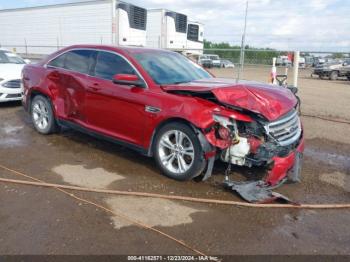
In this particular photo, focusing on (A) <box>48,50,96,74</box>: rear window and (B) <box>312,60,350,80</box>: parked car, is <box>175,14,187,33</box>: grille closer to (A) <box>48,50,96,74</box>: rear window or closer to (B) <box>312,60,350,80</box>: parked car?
(B) <box>312,60,350,80</box>: parked car

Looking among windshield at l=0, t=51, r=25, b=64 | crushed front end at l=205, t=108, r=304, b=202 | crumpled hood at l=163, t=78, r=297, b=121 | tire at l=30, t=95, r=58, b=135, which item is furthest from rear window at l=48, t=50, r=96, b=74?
windshield at l=0, t=51, r=25, b=64

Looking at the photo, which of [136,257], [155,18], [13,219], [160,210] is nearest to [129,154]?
[160,210]

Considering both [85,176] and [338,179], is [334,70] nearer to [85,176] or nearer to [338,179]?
[338,179]

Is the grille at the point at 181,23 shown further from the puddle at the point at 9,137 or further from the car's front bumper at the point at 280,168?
the car's front bumper at the point at 280,168

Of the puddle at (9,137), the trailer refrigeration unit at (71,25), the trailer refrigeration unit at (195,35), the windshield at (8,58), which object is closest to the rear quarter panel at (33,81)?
the puddle at (9,137)

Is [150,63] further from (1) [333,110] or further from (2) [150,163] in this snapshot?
(1) [333,110]

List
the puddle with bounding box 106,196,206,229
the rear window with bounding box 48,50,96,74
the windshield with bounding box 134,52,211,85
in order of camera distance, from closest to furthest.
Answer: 1. the puddle with bounding box 106,196,206,229
2. the windshield with bounding box 134,52,211,85
3. the rear window with bounding box 48,50,96,74

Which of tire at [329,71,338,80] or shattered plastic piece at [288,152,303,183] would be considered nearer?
shattered plastic piece at [288,152,303,183]

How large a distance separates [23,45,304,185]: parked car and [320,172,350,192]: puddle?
0.64 m

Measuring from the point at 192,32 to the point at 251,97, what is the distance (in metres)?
20.1

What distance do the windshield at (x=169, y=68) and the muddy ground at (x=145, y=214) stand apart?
4.22 feet

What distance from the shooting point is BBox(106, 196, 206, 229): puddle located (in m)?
3.96

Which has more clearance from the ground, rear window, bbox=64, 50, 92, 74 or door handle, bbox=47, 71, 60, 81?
rear window, bbox=64, 50, 92, 74

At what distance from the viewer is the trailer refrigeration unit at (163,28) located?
2088 cm
